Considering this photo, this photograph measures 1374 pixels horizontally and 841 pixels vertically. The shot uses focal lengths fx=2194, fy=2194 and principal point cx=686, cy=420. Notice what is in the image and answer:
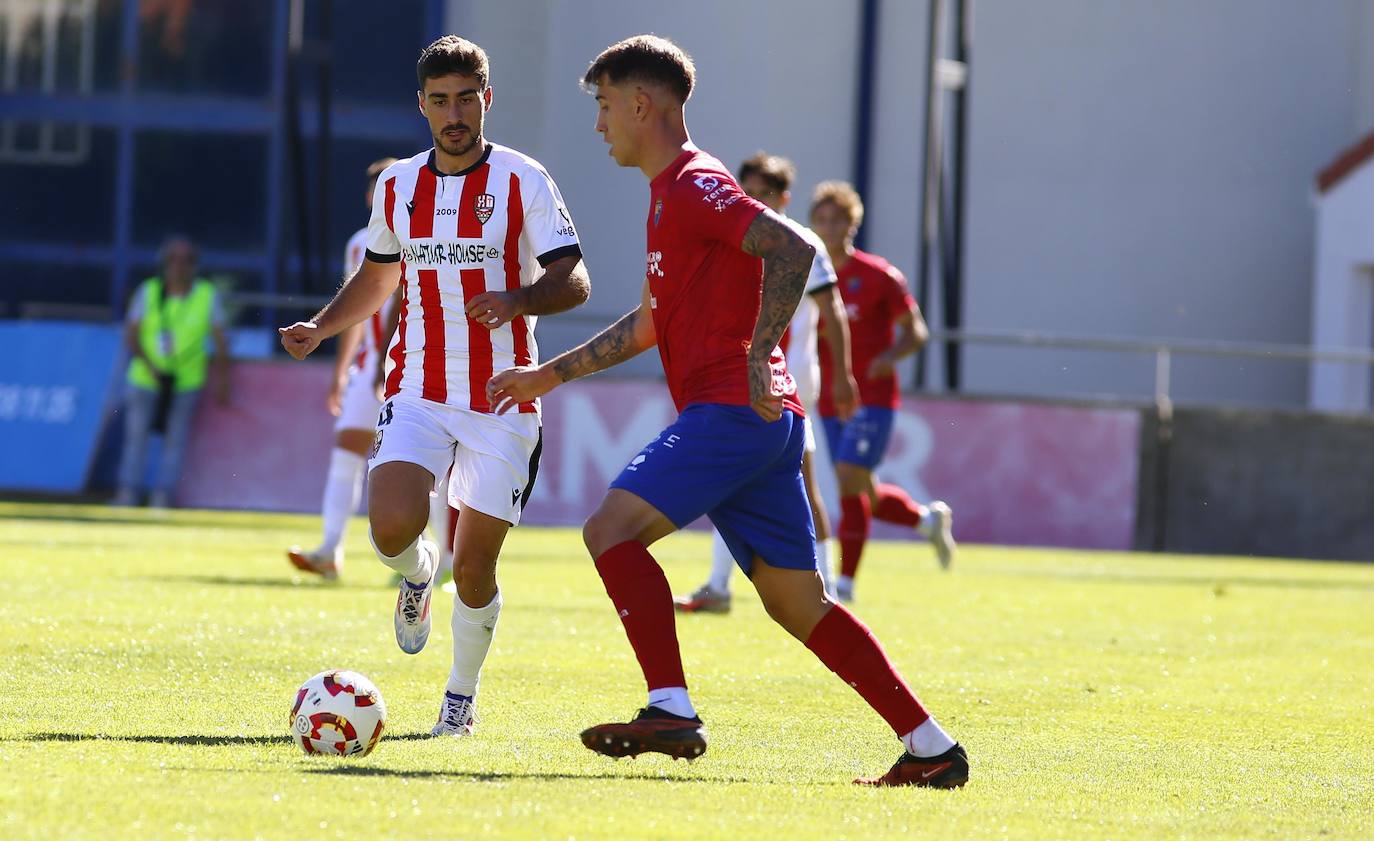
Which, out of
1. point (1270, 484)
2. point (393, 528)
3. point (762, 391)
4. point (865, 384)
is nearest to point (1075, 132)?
point (1270, 484)

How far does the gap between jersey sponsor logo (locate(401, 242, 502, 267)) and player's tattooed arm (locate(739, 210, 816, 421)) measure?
1.25 metres

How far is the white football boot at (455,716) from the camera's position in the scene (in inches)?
255

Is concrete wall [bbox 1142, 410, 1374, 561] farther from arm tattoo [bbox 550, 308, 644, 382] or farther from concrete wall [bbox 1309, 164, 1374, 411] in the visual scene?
arm tattoo [bbox 550, 308, 644, 382]

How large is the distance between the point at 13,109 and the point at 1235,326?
1496 centimetres

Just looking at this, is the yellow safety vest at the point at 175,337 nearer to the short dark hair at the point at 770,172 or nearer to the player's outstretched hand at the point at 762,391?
the short dark hair at the point at 770,172

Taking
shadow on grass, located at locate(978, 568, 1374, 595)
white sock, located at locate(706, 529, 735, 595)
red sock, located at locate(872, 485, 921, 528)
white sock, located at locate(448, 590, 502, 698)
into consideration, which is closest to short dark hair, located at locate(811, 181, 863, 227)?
white sock, located at locate(706, 529, 735, 595)

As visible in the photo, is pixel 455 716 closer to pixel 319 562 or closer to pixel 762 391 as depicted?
pixel 762 391

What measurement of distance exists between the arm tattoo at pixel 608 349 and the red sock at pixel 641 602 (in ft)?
1.76

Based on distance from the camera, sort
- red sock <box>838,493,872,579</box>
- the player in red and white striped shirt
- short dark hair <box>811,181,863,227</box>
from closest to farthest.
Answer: the player in red and white striped shirt, short dark hair <box>811,181,863,227</box>, red sock <box>838,493,872,579</box>

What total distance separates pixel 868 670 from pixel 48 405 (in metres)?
14.7

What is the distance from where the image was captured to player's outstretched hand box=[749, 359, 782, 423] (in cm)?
569

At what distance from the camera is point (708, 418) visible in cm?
583

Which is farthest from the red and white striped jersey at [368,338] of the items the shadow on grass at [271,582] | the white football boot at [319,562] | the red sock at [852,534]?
the red sock at [852,534]

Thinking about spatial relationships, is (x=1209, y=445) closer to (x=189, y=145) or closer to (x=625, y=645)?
(x=625, y=645)
